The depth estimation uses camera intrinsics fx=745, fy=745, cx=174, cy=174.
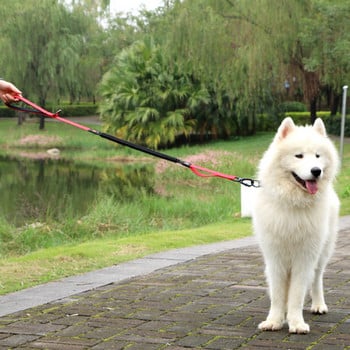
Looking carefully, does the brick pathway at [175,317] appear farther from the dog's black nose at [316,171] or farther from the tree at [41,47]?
the tree at [41,47]

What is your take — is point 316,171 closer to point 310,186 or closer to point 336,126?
point 310,186

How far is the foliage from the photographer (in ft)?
137

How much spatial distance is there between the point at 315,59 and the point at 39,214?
17902 millimetres

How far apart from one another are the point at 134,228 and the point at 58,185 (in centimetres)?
1188

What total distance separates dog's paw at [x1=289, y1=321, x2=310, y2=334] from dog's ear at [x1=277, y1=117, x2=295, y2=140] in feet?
4.33

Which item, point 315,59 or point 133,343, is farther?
point 315,59

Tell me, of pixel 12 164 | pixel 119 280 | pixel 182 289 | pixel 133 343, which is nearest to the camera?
pixel 133 343

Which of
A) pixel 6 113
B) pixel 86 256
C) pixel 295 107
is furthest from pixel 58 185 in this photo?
pixel 6 113

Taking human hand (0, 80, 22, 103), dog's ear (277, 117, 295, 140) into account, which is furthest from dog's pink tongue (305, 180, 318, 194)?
human hand (0, 80, 22, 103)

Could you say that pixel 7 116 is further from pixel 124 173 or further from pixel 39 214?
pixel 39 214

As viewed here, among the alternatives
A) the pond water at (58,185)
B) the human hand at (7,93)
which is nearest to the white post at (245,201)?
the pond water at (58,185)

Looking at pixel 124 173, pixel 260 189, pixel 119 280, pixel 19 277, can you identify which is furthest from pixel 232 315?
pixel 124 173

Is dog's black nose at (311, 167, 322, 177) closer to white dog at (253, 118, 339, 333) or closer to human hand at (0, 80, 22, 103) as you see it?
white dog at (253, 118, 339, 333)

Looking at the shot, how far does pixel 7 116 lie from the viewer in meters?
60.2
